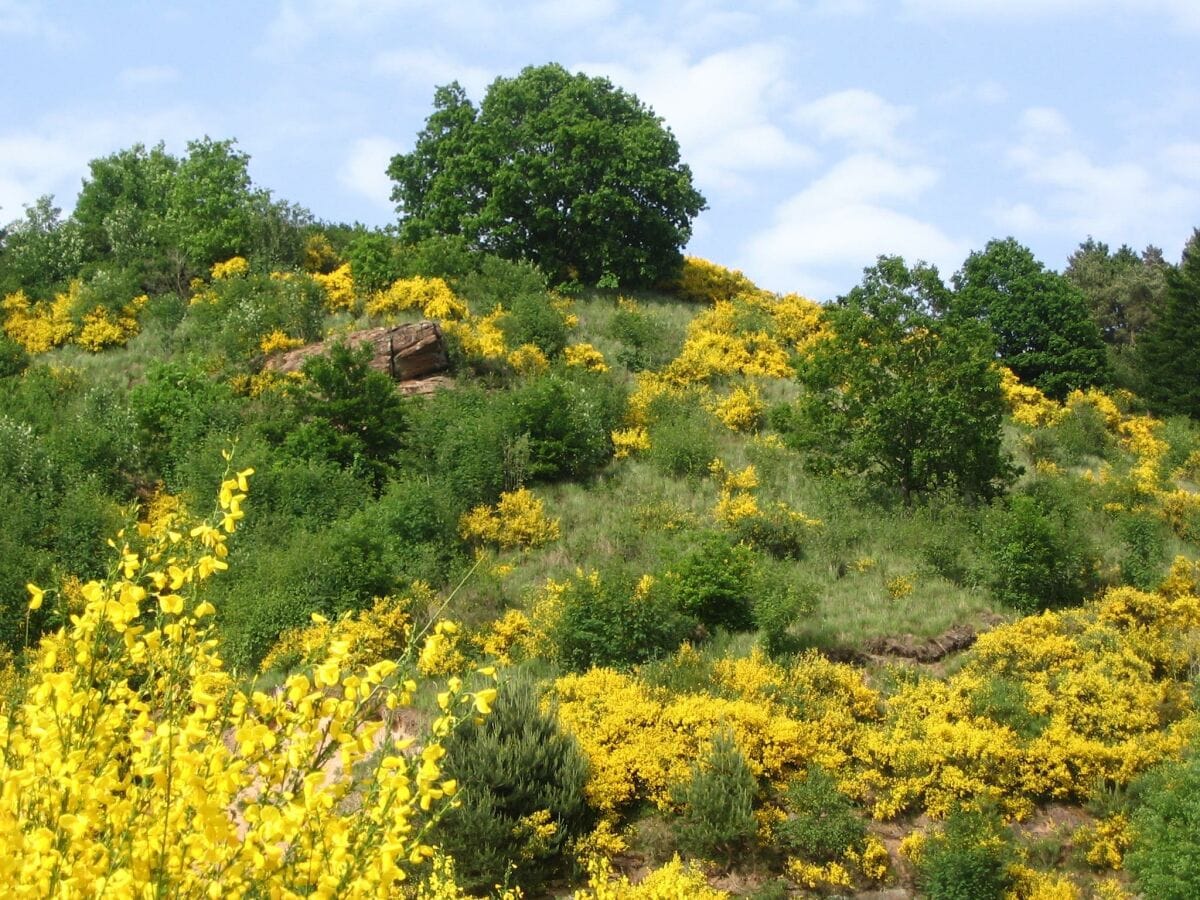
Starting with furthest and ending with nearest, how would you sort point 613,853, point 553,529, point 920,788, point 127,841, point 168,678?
point 553,529
point 920,788
point 613,853
point 168,678
point 127,841

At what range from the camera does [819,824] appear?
48.1 feet

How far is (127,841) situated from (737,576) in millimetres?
16438

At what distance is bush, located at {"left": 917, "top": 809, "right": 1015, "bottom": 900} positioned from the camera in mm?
13969

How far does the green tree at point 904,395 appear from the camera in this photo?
24875mm

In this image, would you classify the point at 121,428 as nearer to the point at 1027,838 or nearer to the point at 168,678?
the point at 1027,838

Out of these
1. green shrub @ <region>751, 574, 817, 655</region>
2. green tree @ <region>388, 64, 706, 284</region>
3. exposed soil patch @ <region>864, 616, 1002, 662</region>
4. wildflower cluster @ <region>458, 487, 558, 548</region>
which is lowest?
exposed soil patch @ <region>864, 616, 1002, 662</region>

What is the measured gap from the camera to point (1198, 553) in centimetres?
2461

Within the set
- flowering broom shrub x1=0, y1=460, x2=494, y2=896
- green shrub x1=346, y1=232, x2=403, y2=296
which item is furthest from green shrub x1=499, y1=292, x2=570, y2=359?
flowering broom shrub x1=0, y1=460, x2=494, y2=896

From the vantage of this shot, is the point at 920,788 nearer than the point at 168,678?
No

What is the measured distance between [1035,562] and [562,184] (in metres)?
21.7

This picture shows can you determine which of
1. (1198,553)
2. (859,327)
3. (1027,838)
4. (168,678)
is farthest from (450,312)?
(168,678)

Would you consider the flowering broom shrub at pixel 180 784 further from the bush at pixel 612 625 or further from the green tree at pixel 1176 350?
the green tree at pixel 1176 350

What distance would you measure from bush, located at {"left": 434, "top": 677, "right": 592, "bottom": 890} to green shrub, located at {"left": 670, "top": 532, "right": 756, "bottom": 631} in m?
5.21

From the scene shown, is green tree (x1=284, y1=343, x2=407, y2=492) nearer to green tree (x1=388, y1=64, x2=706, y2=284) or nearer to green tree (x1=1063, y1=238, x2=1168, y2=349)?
green tree (x1=388, y1=64, x2=706, y2=284)
